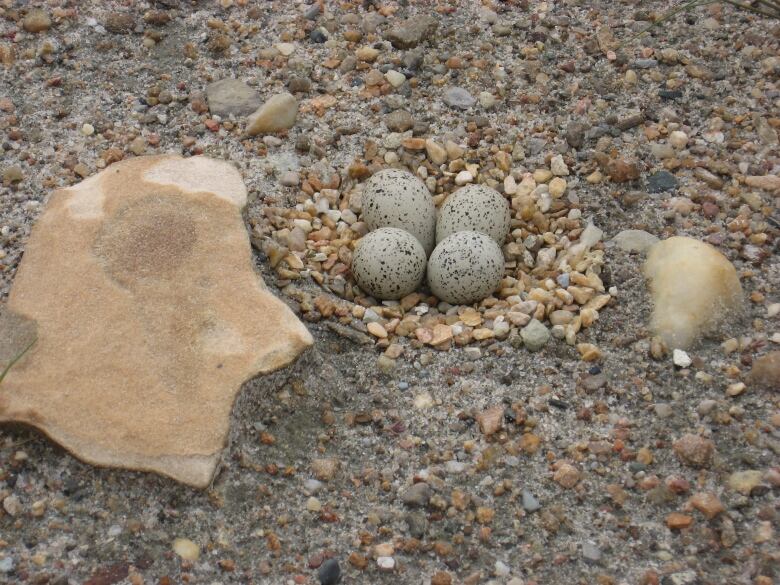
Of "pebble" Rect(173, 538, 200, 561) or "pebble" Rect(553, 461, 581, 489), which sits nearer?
"pebble" Rect(173, 538, 200, 561)

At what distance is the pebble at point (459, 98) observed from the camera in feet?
12.3

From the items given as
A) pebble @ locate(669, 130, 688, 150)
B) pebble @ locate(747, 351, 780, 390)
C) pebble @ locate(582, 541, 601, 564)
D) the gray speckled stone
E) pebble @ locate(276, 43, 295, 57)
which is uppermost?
pebble @ locate(276, 43, 295, 57)

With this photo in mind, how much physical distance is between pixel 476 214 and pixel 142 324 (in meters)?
1.16

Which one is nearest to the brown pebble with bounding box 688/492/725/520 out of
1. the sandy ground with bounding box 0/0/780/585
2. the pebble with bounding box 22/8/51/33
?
the sandy ground with bounding box 0/0/780/585

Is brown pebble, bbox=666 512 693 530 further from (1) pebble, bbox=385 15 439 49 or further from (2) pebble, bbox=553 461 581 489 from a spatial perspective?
(1) pebble, bbox=385 15 439 49

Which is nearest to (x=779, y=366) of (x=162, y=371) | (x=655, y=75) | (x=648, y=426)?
(x=648, y=426)

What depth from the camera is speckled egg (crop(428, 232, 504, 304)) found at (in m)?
3.13

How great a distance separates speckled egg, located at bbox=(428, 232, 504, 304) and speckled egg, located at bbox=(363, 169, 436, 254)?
0.54 ft

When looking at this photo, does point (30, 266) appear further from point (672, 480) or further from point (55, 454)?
point (672, 480)

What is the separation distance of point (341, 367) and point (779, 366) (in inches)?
49.7

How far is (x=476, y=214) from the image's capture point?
10.8 ft

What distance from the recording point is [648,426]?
2.75 metres

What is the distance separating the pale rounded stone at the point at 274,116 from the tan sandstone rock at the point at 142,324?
1.70 ft

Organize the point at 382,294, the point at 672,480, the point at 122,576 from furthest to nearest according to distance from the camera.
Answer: the point at 382,294 → the point at 672,480 → the point at 122,576
